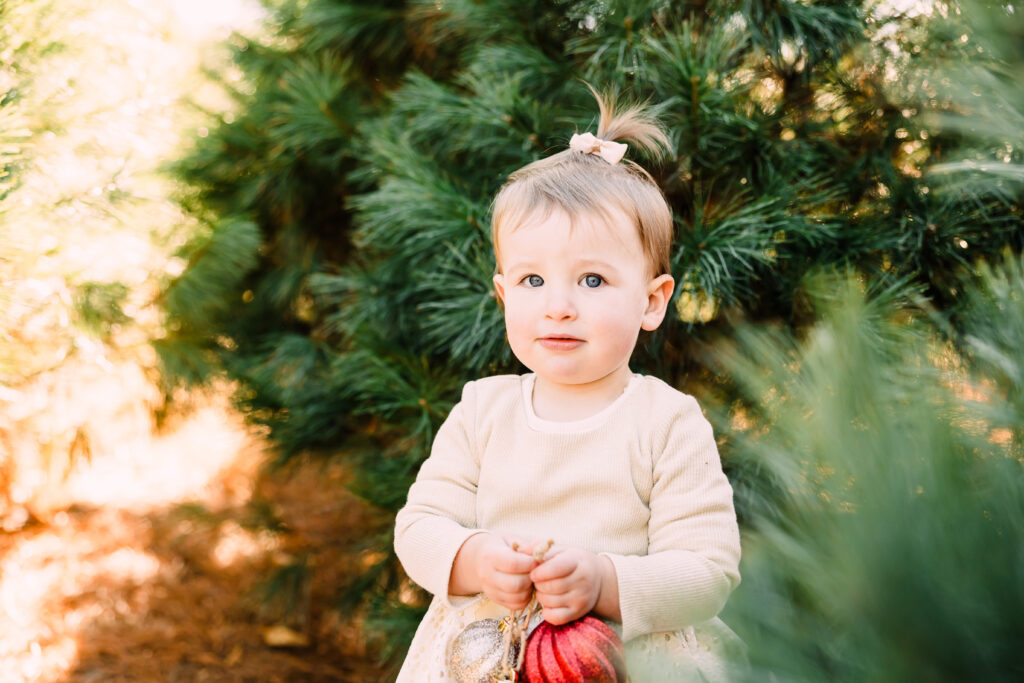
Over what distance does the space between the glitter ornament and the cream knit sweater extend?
6cm

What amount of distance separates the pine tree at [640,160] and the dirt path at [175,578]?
0.33 meters

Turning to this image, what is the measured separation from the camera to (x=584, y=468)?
36.4 inches

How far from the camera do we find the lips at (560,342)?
914 millimetres

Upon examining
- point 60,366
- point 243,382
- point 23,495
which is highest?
point 60,366

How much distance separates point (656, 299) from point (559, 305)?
16cm

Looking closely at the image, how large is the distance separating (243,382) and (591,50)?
0.99 meters

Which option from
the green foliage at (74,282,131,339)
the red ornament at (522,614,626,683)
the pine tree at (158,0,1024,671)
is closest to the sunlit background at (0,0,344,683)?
the green foliage at (74,282,131,339)

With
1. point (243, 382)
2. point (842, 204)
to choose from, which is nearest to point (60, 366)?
point (243, 382)

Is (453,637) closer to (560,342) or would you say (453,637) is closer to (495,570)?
(495,570)

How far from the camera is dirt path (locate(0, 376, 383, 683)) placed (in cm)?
168

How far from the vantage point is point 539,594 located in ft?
2.71

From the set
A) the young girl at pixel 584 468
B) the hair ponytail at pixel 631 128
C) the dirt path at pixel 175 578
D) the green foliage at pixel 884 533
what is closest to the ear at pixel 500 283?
the young girl at pixel 584 468

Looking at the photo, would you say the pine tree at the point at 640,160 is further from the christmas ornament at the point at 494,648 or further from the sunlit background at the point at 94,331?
the christmas ornament at the point at 494,648

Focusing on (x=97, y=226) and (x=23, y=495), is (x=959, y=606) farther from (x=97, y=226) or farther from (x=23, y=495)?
(x=23, y=495)
